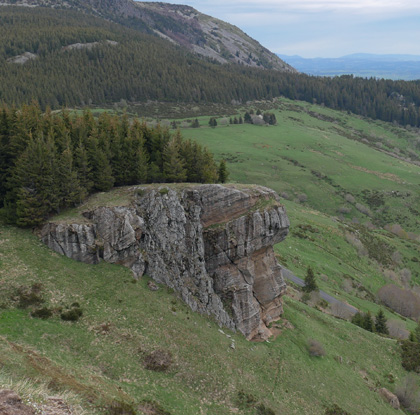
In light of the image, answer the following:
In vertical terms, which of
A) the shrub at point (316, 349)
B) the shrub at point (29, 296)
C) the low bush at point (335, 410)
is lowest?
the low bush at point (335, 410)

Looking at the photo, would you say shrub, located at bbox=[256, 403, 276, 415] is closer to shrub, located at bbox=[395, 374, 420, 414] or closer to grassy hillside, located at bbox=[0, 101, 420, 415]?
grassy hillside, located at bbox=[0, 101, 420, 415]

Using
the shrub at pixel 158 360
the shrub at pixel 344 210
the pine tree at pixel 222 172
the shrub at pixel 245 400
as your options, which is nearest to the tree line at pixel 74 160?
the pine tree at pixel 222 172

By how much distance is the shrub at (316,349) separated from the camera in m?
42.8

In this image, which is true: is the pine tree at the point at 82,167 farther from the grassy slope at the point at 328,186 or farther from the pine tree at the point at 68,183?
the grassy slope at the point at 328,186

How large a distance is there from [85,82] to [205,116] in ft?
231

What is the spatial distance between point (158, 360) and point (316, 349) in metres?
23.0

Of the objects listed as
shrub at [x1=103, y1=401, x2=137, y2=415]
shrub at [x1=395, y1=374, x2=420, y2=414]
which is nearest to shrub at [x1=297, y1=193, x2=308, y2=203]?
shrub at [x1=395, y1=374, x2=420, y2=414]

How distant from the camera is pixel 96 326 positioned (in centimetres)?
3092

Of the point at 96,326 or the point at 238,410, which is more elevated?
the point at 96,326

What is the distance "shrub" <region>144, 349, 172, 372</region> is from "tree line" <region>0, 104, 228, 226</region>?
20.5 meters

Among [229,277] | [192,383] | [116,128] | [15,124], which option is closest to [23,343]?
[192,383]

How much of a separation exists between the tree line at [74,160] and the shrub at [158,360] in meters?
20.5

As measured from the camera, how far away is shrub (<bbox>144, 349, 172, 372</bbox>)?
3005cm

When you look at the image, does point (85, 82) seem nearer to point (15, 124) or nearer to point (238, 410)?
point (15, 124)
